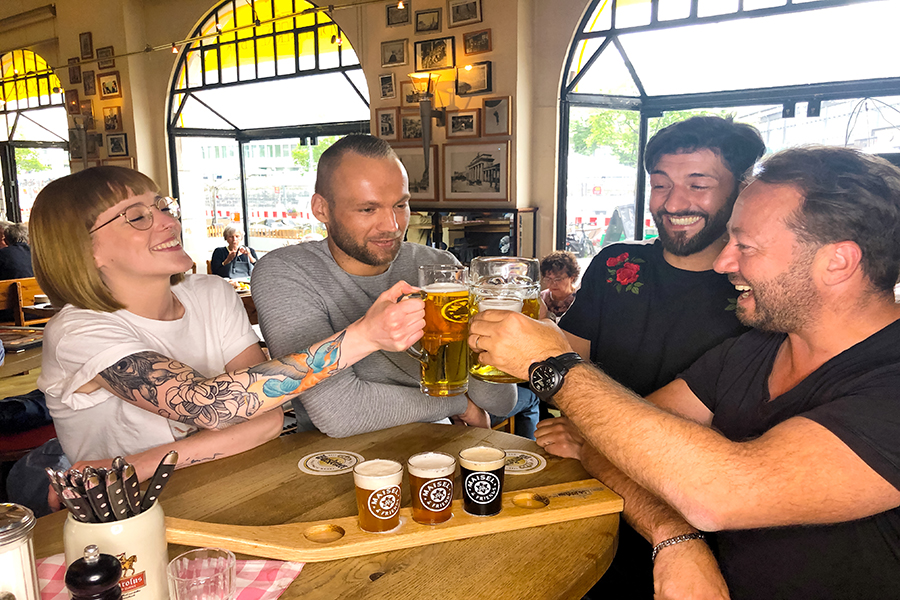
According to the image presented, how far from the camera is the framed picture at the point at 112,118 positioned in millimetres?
8383

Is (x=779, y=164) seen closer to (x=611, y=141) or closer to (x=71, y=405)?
(x=71, y=405)

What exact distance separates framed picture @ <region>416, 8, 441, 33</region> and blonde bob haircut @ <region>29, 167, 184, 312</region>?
472 cm

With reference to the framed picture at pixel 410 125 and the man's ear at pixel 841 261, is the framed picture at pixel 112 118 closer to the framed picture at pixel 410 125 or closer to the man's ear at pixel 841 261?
the framed picture at pixel 410 125

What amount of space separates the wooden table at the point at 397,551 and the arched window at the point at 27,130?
10323 mm

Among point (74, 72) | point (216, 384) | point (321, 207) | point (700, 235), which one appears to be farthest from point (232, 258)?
point (700, 235)

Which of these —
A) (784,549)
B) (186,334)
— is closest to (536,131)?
(186,334)

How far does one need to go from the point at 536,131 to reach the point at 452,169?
2.82 ft

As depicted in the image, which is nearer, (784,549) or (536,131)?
(784,549)

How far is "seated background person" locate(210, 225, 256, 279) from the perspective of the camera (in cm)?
721

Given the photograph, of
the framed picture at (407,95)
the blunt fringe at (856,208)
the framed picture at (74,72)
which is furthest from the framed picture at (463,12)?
the framed picture at (74,72)

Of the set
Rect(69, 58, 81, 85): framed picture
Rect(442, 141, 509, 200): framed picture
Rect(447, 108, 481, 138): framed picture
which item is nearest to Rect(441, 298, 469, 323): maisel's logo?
Rect(442, 141, 509, 200): framed picture

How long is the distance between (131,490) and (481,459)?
0.62 m

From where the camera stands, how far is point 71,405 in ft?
5.08

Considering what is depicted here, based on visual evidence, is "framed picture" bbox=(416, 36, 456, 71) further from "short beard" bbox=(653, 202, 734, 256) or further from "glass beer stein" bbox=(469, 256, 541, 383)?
"glass beer stein" bbox=(469, 256, 541, 383)
